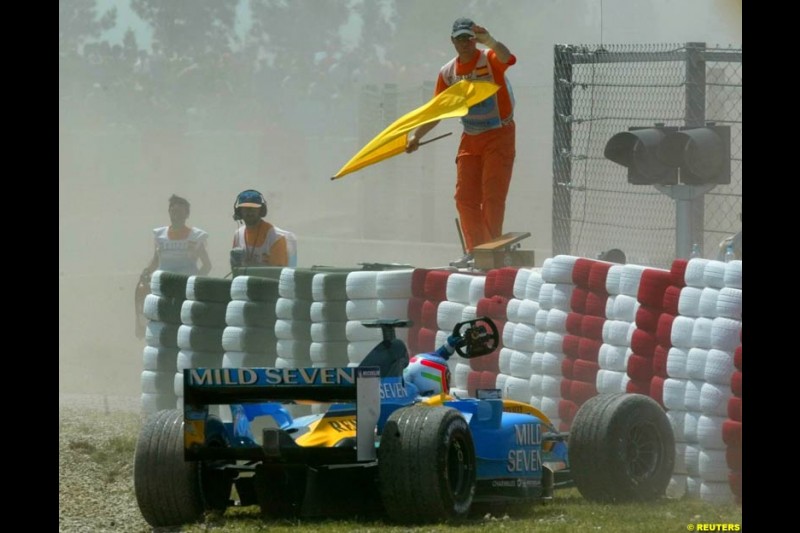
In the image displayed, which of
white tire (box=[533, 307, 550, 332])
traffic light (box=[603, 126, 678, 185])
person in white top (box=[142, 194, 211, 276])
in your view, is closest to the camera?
white tire (box=[533, 307, 550, 332])

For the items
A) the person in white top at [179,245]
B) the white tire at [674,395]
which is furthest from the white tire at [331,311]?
the person in white top at [179,245]

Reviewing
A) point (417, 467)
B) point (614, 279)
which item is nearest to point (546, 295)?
point (614, 279)

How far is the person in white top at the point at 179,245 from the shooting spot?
16.2 m

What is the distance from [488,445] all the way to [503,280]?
8.52 ft

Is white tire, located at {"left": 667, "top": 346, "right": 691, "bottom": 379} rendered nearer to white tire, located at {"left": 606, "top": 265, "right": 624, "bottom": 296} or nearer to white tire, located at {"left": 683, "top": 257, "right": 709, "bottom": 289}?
white tire, located at {"left": 683, "top": 257, "right": 709, "bottom": 289}

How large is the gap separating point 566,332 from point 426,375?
1970 mm

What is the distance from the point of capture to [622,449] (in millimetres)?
8797

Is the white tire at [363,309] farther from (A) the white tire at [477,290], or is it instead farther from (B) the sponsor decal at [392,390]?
(B) the sponsor decal at [392,390]

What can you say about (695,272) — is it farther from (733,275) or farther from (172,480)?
(172,480)

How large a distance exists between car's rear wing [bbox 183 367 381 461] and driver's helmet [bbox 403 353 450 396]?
72 centimetres

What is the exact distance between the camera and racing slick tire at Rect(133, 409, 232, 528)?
324 inches

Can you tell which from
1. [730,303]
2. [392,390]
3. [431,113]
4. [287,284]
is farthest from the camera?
[431,113]

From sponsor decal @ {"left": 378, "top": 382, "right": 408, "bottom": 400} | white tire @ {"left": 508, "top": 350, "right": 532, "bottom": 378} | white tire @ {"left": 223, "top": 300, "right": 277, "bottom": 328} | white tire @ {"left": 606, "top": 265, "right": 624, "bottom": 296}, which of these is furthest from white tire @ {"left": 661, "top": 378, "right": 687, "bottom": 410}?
white tire @ {"left": 223, "top": 300, "right": 277, "bottom": 328}
